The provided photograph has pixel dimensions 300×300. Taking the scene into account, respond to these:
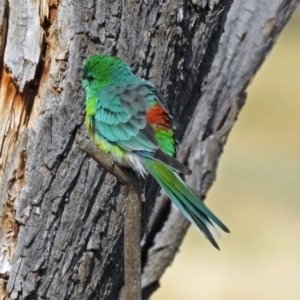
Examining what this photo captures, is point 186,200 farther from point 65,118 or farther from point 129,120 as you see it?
point 65,118

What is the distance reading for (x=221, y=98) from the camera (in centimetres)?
451

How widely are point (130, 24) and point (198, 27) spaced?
363mm

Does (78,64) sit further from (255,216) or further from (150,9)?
(255,216)

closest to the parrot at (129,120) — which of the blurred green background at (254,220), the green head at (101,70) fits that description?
the green head at (101,70)

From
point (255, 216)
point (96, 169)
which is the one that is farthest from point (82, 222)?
point (255, 216)

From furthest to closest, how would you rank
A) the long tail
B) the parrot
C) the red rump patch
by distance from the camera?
the red rump patch → the parrot → the long tail

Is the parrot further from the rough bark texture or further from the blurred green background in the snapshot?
the blurred green background

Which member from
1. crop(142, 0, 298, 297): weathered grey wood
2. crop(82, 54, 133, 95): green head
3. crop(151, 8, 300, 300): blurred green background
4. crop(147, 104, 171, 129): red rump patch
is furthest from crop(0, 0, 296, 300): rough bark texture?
crop(151, 8, 300, 300): blurred green background

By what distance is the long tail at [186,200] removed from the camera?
2.65 metres

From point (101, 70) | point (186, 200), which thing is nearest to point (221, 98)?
point (101, 70)

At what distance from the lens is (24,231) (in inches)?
132

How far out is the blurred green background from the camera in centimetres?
884

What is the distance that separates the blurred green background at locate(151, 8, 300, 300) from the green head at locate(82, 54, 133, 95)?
562 cm

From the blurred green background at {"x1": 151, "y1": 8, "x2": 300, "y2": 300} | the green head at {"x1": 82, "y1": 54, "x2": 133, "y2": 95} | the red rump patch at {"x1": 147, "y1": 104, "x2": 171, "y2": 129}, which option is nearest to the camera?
the red rump patch at {"x1": 147, "y1": 104, "x2": 171, "y2": 129}
